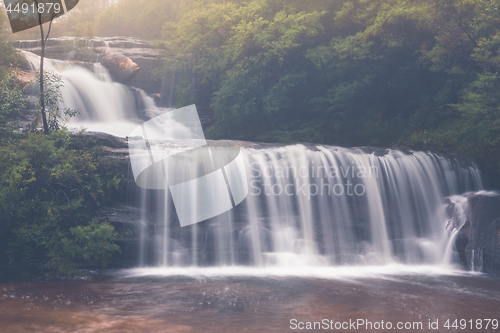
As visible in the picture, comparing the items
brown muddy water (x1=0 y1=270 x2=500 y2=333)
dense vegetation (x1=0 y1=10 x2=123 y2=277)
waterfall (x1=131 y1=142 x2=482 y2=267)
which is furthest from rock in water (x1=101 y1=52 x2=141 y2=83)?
brown muddy water (x1=0 y1=270 x2=500 y2=333)

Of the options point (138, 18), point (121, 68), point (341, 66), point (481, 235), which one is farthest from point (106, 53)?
point (481, 235)

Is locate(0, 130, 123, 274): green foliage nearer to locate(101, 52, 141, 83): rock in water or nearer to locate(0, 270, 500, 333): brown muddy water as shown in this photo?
locate(0, 270, 500, 333): brown muddy water

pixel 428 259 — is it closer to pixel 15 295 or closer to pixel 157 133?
pixel 15 295

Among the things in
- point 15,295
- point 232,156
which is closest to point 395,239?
point 232,156

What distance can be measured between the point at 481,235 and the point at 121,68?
71.2 feet

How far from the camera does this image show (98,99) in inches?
889

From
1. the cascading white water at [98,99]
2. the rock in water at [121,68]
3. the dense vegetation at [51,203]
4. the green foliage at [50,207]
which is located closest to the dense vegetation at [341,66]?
the rock in water at [121,68]

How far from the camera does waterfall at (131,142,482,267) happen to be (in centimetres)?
1205

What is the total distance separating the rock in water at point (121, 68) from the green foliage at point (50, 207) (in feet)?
45.0

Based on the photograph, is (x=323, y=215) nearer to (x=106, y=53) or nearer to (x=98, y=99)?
(x=98, y=99)

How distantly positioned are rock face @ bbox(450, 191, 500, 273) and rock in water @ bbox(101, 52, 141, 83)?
66.6 feet

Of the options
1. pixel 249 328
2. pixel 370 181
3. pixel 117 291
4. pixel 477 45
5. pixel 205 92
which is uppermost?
pixel 205 92

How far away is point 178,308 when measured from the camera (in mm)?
8211

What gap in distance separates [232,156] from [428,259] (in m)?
7.10
